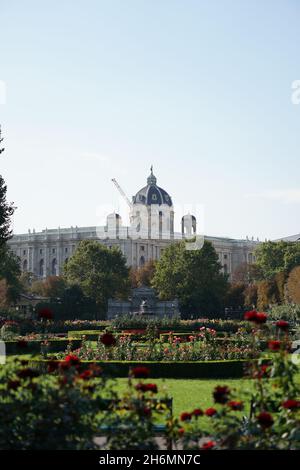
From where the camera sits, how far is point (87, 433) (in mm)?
6371

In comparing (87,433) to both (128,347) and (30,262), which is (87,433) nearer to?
(128,347)

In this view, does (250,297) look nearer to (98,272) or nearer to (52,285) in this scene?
(98,272)

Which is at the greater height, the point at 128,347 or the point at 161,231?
the point at 161,231

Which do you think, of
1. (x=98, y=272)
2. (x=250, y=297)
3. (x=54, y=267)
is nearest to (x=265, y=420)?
(x=98, y=272)

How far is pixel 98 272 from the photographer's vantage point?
67.1 metres

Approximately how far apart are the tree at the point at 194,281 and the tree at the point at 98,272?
148 inches

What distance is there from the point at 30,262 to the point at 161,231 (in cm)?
2427

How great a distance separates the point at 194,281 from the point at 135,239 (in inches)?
2156

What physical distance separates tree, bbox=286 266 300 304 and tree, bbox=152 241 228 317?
23.2 ft

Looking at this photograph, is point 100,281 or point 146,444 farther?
point 100,281

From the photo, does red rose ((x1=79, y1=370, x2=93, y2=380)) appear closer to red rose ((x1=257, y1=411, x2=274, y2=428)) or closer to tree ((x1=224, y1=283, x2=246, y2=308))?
red rose ((x1=257, y1=411, x2=274, y2=428))

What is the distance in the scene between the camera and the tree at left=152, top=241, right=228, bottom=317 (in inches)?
2467
